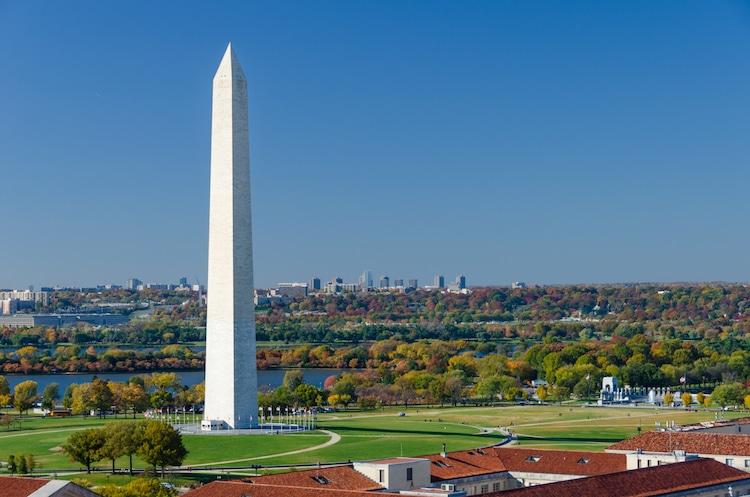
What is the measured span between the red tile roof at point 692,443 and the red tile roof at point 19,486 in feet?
78.4

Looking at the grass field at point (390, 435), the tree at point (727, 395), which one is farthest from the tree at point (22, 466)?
the tree at point (727, 395)

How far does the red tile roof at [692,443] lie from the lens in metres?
53.6

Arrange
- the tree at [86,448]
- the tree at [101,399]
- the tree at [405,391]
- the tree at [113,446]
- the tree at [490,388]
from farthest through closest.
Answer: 1. the tree at [490,388]
2. the tree at [405,391]
3. the tree at [101,399]
4. the tree at [86,448]
5. the tree at [113,446]

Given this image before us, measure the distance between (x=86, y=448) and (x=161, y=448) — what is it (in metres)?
4.23

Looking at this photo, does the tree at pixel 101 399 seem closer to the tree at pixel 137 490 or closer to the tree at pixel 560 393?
the tree at pixel 560 393

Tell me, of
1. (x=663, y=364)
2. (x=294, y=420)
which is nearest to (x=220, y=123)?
(x=294, y=420)

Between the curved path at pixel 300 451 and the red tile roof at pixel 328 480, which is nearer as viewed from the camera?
the red tile roof at pixel 328 480

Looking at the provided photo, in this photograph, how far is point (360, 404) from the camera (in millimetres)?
112938

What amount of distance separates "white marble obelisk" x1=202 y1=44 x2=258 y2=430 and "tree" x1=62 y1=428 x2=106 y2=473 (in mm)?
14710

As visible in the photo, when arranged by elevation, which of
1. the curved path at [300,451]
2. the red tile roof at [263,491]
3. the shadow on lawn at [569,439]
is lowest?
the shadow on lawn at [569,439]

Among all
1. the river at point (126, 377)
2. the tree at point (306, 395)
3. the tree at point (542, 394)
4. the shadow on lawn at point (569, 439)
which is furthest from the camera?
the river at point (126, 377)

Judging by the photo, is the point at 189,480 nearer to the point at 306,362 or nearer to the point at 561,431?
the point at 561,431

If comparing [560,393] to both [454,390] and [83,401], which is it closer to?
[454,390]

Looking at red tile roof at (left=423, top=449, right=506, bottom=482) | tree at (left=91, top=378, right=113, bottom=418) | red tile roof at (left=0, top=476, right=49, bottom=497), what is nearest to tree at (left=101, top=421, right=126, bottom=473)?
red tile roof at (left=423, top=449, right=506, bottom=482)
